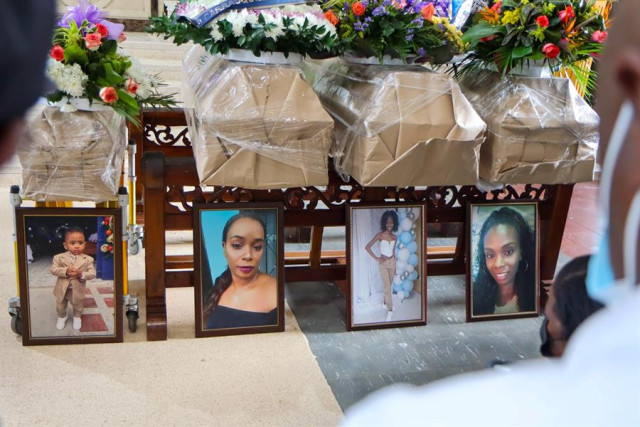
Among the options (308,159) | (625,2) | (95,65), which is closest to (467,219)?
(308,159)

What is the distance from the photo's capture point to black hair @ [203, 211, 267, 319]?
2836mm

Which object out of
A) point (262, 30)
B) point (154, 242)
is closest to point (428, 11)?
point (262, 30)

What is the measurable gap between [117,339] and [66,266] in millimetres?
340

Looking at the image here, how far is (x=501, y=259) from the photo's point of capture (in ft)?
10.1

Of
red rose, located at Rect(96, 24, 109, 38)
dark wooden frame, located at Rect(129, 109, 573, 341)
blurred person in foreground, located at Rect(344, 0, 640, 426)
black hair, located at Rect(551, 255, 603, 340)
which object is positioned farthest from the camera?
dark wooden frame, located at Rect(129, 109, 573, 341)

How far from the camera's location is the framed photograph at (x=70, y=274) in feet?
8.76

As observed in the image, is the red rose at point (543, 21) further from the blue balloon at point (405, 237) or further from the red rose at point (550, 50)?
the blue balloon at point (405, 237)

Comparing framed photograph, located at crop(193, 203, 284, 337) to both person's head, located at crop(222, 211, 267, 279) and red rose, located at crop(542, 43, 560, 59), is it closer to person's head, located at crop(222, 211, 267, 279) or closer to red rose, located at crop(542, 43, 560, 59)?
person's head, located at crop(222, 211, 267, 279)

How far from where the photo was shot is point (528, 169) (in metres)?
2.75

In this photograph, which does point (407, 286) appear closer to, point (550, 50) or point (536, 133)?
point (536, 133)

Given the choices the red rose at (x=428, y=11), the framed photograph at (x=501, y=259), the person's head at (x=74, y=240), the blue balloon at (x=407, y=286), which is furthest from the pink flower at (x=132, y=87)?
the framed photograph at (x=501, y=259)

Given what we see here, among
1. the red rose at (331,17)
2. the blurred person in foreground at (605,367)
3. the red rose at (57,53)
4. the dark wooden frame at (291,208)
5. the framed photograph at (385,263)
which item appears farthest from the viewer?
the framed photograph at (385,263)

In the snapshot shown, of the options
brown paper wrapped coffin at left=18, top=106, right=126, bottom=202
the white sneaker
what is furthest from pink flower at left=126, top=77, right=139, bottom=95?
the white sneaker

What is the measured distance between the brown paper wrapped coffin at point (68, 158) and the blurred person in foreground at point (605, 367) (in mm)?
2319
